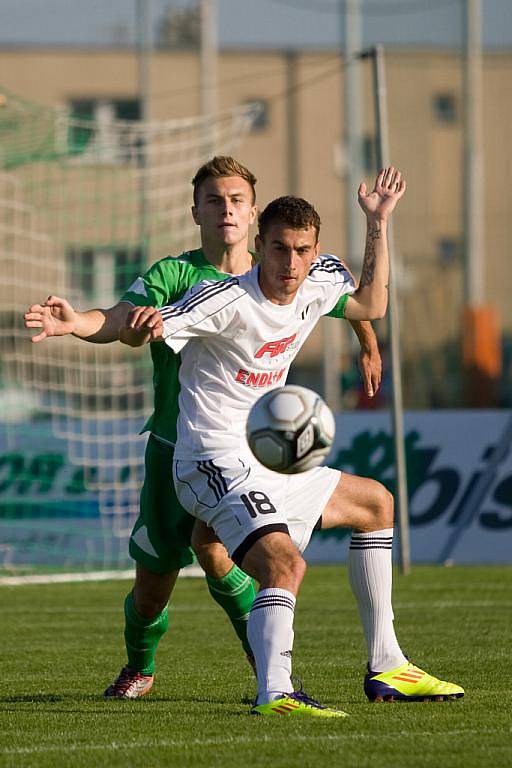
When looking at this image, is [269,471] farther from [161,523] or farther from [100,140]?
[100,140]

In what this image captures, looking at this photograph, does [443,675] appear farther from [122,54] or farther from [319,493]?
[122,54]

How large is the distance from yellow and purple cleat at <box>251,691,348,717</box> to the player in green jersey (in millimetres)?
995

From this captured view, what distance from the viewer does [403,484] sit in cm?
1347

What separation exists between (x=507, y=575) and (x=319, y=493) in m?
7.18

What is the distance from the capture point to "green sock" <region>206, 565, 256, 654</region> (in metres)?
7.10

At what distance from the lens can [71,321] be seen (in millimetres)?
6055

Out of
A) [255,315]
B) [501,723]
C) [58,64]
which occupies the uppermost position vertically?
[58,64]

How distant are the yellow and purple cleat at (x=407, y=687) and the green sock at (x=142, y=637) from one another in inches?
43.7

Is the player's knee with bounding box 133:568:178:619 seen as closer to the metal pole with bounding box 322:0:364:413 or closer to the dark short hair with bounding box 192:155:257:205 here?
the dark short hair with bounding box 192:155:257:205

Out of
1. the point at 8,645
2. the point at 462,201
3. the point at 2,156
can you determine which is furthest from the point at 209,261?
the point at 462,201

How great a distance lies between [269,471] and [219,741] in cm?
121

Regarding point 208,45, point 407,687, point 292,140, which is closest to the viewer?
point 407,687

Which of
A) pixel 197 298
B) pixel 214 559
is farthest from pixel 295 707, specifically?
pixel 197 298

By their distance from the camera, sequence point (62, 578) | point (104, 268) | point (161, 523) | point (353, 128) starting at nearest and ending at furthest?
point (161, 523), point (62, 578), point (104, 268), point (353, 128)
